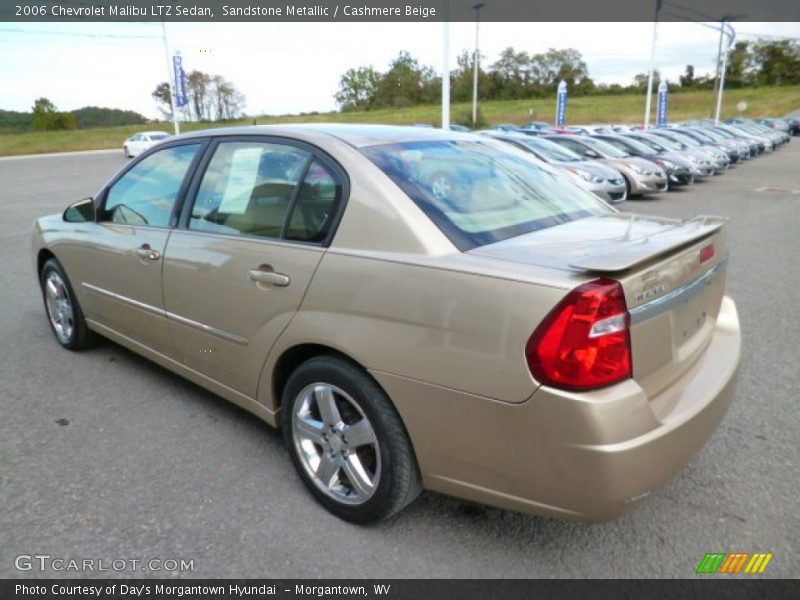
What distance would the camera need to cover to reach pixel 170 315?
3.14 metres


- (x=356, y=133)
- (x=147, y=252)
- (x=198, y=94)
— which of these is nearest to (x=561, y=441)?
(x=356, y=133)

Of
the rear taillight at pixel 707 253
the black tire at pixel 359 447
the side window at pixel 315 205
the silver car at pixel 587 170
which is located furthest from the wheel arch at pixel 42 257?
the silver car at pixel 587 170

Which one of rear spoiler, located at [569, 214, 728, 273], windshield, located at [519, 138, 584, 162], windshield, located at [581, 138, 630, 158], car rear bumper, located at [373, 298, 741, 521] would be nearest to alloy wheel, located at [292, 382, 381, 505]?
car rear bumper, located at [373, 298, 741, 521]

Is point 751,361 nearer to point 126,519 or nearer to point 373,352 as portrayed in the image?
point 373,352

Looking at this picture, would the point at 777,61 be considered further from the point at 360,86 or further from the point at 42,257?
the point at 42,257

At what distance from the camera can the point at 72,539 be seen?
2352mm

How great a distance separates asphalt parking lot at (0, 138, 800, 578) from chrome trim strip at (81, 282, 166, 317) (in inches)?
22.6

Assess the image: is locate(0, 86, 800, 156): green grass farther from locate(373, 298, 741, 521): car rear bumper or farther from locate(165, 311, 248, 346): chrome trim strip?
locate(373, 298, 741, 521): car rear bumper

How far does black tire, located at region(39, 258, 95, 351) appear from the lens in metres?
4.14

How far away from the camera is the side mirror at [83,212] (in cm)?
386

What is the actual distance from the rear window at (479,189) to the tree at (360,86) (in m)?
84.6

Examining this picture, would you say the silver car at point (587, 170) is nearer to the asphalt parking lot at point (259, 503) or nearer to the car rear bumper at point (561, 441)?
the asphalt parking lot at point (259, 503)

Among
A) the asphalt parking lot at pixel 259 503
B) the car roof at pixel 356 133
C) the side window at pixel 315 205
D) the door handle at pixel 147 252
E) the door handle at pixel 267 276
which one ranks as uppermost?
the car roof at pixel 356 133

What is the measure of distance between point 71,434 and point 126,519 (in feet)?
3.16
